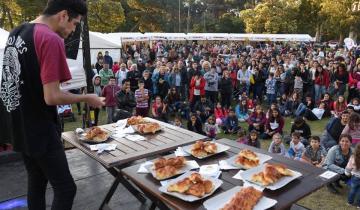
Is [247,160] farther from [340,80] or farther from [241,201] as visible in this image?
[340,80]

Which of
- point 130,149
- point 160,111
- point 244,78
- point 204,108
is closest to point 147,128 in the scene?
point 130,149

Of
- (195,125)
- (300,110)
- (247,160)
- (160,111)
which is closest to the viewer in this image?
(247,160)

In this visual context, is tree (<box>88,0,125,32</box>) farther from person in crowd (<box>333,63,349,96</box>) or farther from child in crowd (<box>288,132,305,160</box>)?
child in crowd (<box>288,132,305,160</box>)

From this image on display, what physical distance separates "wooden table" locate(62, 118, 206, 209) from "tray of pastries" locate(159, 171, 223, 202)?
31.0 inches

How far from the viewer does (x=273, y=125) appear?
8.70 m

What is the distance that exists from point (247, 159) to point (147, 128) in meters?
1.38

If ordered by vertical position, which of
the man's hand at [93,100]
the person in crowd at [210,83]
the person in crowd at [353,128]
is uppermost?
the man's hand at [93,100]

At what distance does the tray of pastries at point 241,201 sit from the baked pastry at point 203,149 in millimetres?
766

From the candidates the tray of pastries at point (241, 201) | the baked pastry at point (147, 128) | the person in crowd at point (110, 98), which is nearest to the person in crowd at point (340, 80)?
the person in crowd at point (110, 98)

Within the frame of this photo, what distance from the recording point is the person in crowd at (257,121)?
352 inches

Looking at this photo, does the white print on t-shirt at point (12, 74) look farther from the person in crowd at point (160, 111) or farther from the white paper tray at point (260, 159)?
the person in crowd at point (160, 111)

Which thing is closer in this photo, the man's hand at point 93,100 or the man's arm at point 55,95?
the man's arm at point 55,95

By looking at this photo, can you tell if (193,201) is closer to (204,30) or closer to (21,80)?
(21,80)

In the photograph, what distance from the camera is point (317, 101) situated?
11477 mm
